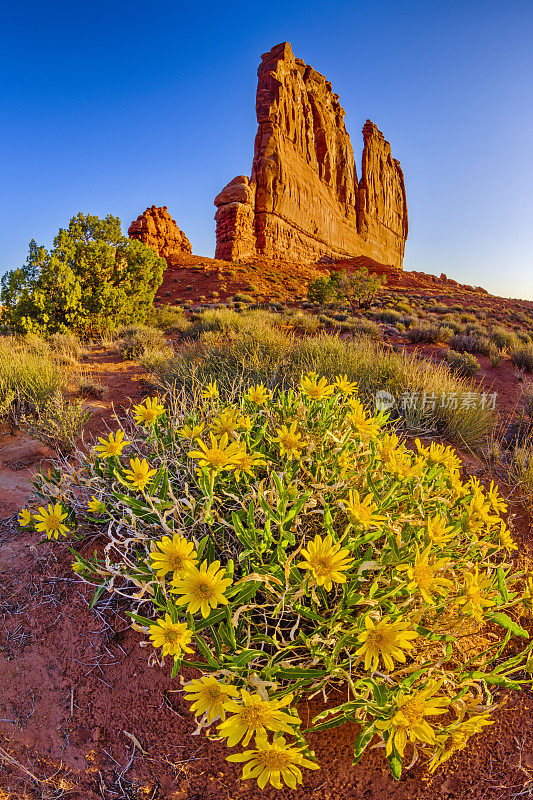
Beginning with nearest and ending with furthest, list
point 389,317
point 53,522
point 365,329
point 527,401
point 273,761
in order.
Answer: point 273,761 < point 53,522 < point 527,401 < point 365,329 < point 389,317

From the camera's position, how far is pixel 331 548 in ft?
4.04

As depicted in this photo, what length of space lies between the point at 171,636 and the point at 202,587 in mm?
190

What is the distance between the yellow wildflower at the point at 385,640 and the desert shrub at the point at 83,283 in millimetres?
9726

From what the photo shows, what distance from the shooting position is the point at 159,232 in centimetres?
3866

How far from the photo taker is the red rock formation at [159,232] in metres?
37.5

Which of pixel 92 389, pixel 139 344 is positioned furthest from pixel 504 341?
pixel 92 389

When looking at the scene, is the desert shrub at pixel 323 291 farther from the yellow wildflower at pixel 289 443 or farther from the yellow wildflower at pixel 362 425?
the yellow wildflower at pixel 289 443

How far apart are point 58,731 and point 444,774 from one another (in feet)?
5.19

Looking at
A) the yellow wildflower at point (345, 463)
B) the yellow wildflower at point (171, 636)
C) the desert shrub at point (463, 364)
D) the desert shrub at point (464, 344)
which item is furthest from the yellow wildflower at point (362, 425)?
the desert shrub at point (464, 344)

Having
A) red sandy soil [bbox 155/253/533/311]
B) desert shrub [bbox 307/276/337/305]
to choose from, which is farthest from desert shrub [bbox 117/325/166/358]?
red sandy soil [bbox 155/253/533/311]

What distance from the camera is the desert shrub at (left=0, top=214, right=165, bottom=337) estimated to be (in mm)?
8812

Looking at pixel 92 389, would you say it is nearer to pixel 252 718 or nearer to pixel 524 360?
pixel 252 718

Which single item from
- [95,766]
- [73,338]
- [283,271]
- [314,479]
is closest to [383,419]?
[314,479]

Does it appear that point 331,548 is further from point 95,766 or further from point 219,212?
point 219,212
